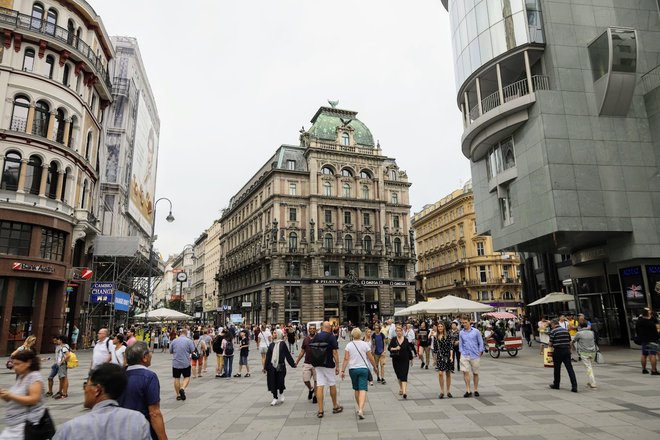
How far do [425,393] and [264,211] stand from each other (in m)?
53.3

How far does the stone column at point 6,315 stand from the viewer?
23641 millimetres

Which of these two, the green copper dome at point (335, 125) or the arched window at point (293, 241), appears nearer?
the arched window at point (293, 241)

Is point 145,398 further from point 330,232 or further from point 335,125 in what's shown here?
point 335,125

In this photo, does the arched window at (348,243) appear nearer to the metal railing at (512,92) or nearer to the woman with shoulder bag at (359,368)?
the metal railing at (512,92)

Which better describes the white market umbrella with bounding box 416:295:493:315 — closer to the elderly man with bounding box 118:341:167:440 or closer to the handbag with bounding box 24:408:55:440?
the elderly man with bounding box 118:341:167:440

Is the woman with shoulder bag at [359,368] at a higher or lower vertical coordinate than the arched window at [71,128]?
lower

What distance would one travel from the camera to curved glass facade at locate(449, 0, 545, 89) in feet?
80.3

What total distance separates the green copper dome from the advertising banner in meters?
22.8

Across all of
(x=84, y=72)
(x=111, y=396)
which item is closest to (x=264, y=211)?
(x=84, y=72)

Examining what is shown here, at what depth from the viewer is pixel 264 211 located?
63.8m

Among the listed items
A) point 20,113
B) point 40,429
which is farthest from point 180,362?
point 20,113

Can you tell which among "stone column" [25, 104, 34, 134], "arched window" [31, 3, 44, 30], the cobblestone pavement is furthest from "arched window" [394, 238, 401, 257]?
the cobblestone pavement

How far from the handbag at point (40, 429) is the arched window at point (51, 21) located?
3019cm

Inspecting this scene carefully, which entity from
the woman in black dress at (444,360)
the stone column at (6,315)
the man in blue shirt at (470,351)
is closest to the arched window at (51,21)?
the stone column at (6,315)
